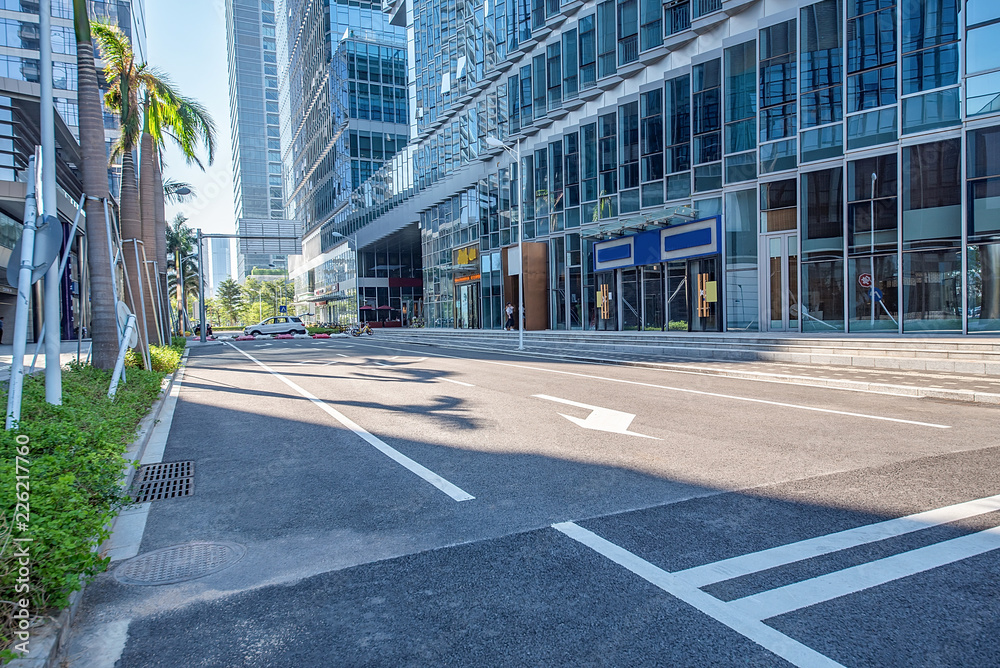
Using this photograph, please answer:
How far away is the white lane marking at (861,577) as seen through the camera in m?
3.24

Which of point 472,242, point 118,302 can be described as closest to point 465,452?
point 118,302

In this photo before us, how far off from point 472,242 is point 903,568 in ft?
134

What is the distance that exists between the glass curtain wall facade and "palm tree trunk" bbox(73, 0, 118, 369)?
17.2 meters

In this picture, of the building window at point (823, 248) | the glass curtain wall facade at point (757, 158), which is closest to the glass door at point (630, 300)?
the glass curtain wall facade at point (757, 158)

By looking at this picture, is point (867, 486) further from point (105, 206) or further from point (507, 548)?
point (105, 206)

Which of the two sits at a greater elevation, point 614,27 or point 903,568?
point 614,27

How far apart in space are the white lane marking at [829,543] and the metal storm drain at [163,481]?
15.5 ft

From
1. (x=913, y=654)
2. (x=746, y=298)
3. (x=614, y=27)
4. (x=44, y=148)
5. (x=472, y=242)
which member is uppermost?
(x=614, y=27)

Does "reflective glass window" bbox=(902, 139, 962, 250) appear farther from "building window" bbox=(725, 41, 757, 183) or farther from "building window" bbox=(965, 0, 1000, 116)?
"building window" bbox=(725, 41, 757, 183)

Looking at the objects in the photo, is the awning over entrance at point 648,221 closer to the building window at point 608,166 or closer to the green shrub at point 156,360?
the building window at point 608,166

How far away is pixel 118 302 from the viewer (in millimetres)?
11664

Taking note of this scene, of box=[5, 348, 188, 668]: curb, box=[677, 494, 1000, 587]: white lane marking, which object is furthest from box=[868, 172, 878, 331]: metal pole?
box=[5, 348, 188, 668]: curb

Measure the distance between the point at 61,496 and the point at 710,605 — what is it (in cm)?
388

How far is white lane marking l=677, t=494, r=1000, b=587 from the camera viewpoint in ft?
12.0
